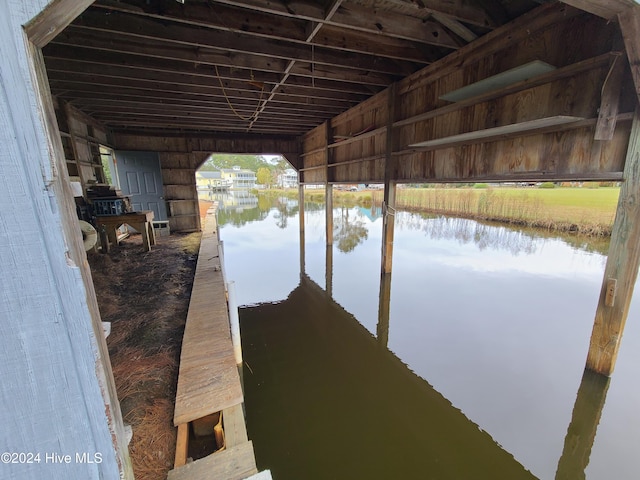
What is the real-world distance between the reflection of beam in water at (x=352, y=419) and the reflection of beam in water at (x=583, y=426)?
0.39 metres

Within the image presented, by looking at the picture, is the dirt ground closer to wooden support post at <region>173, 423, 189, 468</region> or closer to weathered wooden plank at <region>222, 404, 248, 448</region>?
A: wooden support post at <region>173, 423, 189, 468</region>

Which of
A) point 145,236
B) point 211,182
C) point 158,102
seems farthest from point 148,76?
point 211,182

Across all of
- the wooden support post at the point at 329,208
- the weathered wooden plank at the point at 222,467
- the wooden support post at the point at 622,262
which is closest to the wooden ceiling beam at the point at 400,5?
the wooden support post at the point at 622,262

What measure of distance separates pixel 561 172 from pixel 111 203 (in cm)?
619

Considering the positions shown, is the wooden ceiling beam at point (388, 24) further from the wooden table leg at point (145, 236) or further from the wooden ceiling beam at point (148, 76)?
the wooden table leg at point (145, 236)

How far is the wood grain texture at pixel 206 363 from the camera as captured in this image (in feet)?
5.07

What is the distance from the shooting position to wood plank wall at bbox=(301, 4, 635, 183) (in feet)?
6.93

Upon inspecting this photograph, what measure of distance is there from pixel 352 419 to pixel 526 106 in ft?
11.1

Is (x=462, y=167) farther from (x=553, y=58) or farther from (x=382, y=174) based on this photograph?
(x=382, y=174)

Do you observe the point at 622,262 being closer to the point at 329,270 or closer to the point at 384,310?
the point at 384,310

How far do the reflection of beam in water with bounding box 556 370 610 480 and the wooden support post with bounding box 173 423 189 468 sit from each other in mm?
2690

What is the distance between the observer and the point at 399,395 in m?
2.81

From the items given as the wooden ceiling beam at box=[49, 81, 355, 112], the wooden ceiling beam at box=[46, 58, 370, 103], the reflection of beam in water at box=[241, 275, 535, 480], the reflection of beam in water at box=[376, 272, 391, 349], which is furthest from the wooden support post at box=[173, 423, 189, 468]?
the wooden ceiling beam at box=[49, 81, 355, 112]

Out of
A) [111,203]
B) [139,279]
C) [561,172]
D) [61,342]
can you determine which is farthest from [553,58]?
[111,203]
